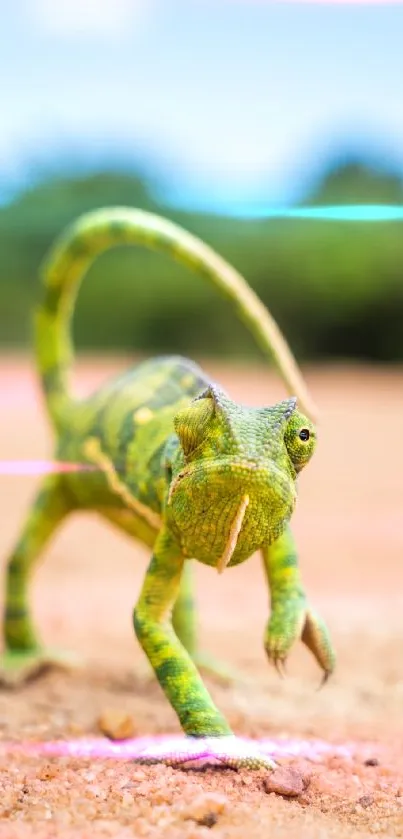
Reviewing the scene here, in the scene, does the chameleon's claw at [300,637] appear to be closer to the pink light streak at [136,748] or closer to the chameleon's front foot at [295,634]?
the chameleon's front foot at [295,634]

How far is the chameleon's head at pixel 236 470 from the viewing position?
1.92m

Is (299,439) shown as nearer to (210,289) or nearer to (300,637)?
(300,637)

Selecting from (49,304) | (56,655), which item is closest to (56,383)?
(49,304)

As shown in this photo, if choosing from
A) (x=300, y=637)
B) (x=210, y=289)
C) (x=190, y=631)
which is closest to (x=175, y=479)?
(x=300, y=637)

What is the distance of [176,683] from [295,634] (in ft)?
0.91

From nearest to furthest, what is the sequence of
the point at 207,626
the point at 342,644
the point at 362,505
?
the point at 342,644, the point at 207,626, the point at 362,505

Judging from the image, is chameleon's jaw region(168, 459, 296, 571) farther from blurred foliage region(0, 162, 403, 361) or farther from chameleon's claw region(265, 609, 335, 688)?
blurred foliage region(0, 162, 403, 361)

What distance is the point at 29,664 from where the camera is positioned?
3.63 metres

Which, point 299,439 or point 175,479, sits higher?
point 299,439

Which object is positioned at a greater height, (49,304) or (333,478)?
(49,304)

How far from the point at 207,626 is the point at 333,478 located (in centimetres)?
401

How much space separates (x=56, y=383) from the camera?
3904mm

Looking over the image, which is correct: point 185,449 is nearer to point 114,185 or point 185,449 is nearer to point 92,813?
point 92,813

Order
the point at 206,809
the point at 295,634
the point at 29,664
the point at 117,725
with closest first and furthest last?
1. the point at 206,809
2. the point at 295,634
3. the point at 117,725
4. the point at 29,664
